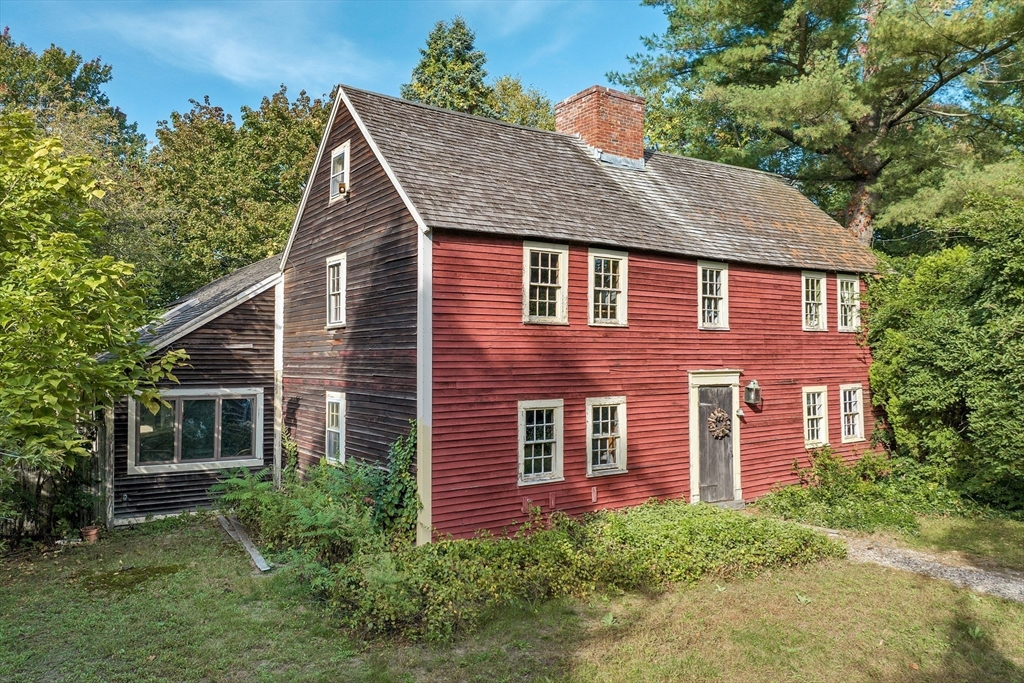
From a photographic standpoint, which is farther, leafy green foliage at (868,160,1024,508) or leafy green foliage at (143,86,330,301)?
leafy green foliage at (143,86,330,301)

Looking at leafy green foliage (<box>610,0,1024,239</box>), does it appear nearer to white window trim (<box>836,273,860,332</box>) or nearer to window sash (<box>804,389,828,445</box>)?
white window trim (<box>836,273,860,332</box>)

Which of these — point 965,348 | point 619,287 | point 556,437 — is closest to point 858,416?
point 965,348

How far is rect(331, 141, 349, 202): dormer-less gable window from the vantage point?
47.5ft

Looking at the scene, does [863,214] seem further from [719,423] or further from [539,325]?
[539,325]

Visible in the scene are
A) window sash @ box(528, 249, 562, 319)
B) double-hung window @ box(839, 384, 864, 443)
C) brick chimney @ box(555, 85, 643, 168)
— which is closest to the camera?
window sash @ box(528, 249, 562, 319)

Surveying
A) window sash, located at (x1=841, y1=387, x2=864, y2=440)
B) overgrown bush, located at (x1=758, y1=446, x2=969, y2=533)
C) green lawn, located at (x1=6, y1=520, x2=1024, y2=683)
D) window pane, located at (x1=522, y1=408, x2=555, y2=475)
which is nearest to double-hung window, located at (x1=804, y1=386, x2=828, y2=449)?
overgrown bush, located at (x1=758, y1=446, x2=969, y2=533)

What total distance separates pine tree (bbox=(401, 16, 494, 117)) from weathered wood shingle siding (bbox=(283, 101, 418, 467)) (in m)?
22.1

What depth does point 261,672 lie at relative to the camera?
753 cm

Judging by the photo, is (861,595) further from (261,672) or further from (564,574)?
(261,672)

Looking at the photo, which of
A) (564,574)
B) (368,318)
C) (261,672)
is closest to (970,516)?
(564,574)

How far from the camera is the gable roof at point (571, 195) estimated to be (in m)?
12.5

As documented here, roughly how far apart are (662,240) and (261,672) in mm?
11136

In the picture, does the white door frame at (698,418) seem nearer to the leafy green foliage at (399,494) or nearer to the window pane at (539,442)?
the window pane at (539,442)

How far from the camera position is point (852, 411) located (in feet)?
58.7
